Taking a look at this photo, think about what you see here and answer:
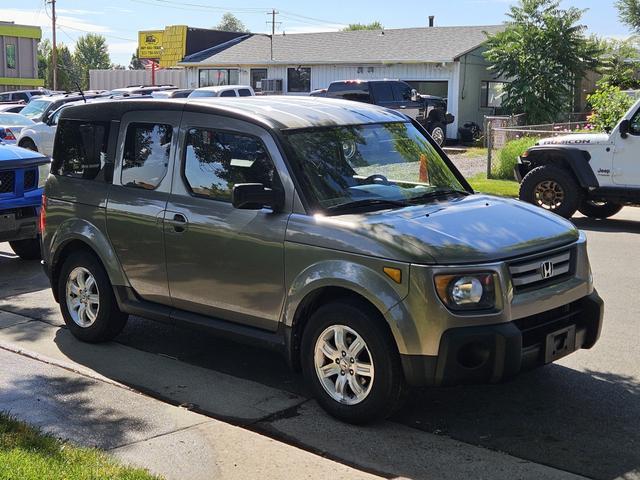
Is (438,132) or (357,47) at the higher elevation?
(357,47)

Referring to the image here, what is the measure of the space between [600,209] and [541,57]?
17.7 meters

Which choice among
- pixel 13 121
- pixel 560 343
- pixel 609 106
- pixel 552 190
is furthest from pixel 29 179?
pixel 13 121

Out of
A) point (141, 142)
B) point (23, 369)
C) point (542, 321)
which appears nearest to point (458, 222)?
point (542, 321)

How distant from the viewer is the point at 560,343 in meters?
5.11

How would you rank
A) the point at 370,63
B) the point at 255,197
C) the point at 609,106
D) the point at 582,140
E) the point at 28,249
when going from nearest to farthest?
the point at 255,197 < the point at 28,249 < the point at 582,140 < the point at 609,106 < the point at 370,63

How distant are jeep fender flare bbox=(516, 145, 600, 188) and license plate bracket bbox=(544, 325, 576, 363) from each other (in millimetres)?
7976

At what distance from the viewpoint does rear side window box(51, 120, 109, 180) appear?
673 centimetres

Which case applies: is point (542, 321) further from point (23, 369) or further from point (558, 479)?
point (23, 369)

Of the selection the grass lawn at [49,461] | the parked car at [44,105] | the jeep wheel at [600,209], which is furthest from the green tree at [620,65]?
the grass lawn at [49,461]

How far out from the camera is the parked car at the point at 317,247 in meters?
4.76

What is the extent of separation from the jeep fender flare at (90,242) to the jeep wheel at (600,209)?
30.2ft

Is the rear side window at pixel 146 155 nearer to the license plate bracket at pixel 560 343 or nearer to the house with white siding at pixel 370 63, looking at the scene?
the license plate bracket at pixel 560 343

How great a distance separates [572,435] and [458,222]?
4.58 feet

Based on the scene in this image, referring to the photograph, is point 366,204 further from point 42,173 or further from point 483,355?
point 42,173
